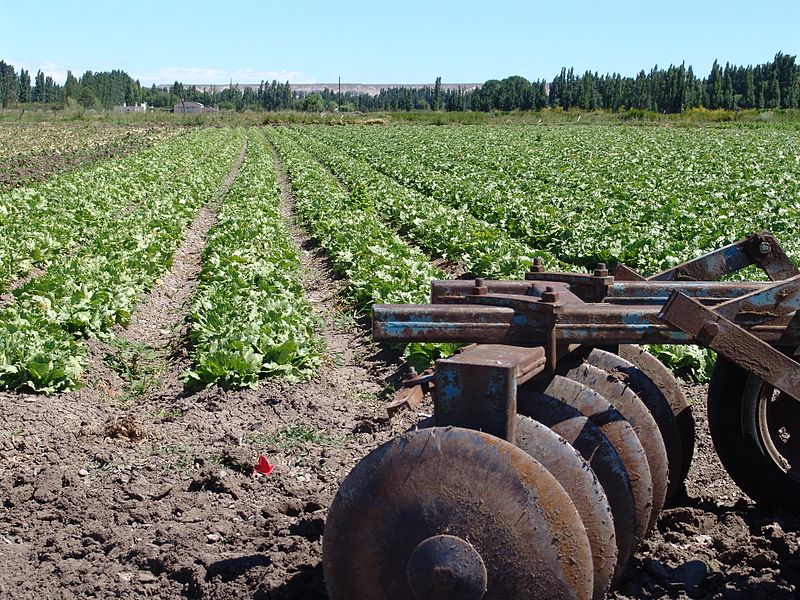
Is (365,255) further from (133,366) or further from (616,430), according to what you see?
(616,430)

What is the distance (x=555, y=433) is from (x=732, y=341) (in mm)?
841

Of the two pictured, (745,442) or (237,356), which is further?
(237,356)

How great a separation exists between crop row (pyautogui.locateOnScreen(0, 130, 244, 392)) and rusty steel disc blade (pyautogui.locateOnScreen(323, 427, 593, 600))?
4840mm

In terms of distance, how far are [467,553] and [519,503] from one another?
0.26m

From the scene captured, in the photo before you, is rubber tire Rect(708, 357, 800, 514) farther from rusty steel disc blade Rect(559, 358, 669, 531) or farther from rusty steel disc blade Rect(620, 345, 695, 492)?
rusty steel disc blade Rect(559, 358, 669, 531)

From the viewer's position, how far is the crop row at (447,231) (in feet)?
39.1

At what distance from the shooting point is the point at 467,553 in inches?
126

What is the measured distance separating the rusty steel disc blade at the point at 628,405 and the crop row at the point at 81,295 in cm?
479

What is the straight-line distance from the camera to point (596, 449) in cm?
392

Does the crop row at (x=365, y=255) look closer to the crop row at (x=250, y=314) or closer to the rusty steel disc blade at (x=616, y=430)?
the crop row at (x=250, y=314)

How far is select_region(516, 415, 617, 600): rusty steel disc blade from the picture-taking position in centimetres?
350

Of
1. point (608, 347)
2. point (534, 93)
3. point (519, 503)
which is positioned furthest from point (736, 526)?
point (534, 93)

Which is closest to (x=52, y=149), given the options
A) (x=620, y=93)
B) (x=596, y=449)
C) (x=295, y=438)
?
(x=295, y=438)

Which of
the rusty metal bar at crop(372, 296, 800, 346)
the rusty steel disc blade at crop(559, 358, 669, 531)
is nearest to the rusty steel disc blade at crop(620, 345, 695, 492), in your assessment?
the rusty steel disc blade at crop(559, 358, 669, 531)
